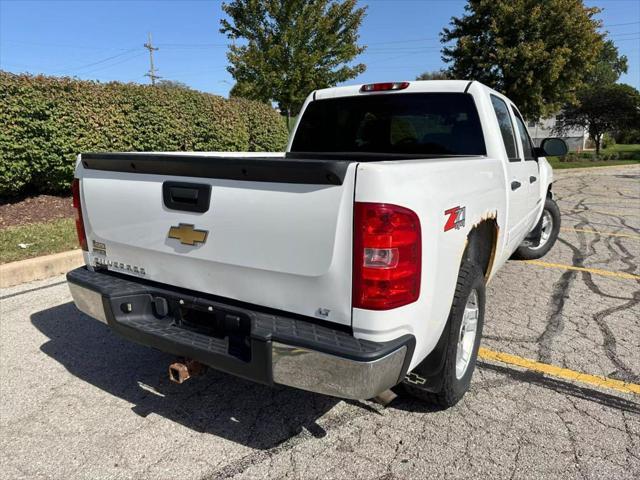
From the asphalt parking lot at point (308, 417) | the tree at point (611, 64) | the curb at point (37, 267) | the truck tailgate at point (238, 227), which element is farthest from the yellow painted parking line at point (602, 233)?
the tree at point (611, 64)

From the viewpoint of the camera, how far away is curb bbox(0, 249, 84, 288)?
4879 mm

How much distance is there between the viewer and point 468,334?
2922mm

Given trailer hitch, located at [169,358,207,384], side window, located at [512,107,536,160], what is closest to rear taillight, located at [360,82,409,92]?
side window, located at [512,107,536,160]

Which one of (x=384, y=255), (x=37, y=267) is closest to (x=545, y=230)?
(x=384, y=255)

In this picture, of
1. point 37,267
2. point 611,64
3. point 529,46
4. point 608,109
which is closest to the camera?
point 37,267

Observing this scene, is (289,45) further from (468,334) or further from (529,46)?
(468,334)

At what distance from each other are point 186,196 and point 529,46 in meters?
20.2

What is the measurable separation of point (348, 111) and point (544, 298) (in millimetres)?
2716

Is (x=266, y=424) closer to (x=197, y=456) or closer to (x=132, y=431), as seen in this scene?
(x=197, y=456)

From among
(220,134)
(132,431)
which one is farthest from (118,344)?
(220,134)

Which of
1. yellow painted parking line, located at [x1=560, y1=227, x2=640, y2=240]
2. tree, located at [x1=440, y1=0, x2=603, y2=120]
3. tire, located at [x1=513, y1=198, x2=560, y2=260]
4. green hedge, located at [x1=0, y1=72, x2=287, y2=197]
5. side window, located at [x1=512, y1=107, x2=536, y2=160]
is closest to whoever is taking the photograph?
side window, located at [x1=512, y1=107, x2=536, y2=160]

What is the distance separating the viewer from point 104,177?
2674 millimetres

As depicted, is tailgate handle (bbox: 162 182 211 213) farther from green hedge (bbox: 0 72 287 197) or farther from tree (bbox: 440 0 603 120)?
tree (bbox: 440 0 603 120)

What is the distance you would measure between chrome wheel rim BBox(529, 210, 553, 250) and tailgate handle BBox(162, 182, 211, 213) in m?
5.21
